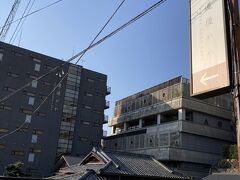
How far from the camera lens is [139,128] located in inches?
2500

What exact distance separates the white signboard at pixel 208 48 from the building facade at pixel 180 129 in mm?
44067

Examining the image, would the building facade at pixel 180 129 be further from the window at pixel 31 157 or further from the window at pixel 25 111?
the window at pixel 25 111

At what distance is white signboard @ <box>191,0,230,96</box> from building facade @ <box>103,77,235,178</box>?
145ft

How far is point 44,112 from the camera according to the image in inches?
2170

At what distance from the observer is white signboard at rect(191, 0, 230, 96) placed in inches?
286

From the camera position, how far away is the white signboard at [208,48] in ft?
23.9

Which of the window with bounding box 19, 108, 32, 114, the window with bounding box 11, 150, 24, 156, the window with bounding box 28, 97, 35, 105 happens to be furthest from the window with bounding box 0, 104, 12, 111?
the window with bounding box 11, 150, 24, 156

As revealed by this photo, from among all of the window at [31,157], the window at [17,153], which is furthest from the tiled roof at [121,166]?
the window at [31,157]

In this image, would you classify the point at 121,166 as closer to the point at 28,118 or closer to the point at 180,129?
→ the point at 180,129

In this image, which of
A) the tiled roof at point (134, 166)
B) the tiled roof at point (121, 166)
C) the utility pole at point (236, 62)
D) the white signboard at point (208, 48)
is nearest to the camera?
the utility pole at point (236, 62)

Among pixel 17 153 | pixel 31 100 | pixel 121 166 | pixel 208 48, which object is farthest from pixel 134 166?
pixel 31 100

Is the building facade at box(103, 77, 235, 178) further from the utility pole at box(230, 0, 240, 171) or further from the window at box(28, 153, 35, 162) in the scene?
the utility pole at box(230, 0, 240, 171)

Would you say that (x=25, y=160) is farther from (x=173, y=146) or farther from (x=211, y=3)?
(x=211, y=3)

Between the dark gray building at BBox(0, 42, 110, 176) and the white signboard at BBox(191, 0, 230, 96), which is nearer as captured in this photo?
the white signboard at BBox(191, 0, 230, 96)
